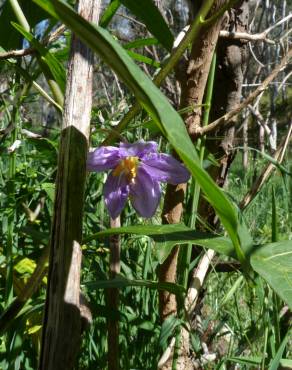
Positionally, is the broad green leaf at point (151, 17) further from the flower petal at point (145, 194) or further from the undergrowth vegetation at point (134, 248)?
the flower petal at point (145, 194)

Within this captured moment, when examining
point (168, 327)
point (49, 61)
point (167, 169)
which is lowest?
point (168, 327)

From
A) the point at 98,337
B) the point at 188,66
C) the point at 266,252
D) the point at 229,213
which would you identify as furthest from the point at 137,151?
the point at 98,337

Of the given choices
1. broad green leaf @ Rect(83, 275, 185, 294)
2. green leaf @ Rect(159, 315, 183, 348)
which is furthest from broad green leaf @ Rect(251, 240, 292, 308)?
green leaf @ Rect(159, 315, 183, 348)

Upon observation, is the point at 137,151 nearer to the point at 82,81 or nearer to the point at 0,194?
the point at 82,81

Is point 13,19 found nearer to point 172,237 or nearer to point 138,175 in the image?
point 138,175

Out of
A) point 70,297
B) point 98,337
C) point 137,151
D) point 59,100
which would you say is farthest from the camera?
point 98,337

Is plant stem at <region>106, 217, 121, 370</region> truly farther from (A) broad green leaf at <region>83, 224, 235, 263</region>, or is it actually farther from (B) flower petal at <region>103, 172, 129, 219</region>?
(A) broad green leaf at <region>83, 224, 235, 263</region>

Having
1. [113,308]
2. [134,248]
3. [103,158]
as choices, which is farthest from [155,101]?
[134,248]
